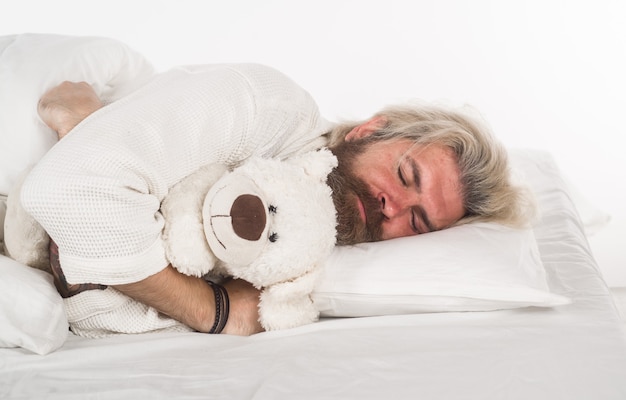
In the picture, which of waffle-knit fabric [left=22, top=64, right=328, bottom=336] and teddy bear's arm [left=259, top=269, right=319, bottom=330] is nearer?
waffle-knit fabric [left=22, top=64, right=328, bottom=336]

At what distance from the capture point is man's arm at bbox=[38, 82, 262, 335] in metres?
1.33

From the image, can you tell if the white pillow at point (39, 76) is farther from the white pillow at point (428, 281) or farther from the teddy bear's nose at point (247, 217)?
the white pillow at point (428, 281)

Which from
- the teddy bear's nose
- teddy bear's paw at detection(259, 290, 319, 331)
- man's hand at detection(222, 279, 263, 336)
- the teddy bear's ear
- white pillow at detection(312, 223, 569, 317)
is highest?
the teddy bear's ear

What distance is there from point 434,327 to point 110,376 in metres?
0.60

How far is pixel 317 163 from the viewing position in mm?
1438

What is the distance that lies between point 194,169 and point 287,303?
318mm

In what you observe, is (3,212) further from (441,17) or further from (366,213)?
(441,17)

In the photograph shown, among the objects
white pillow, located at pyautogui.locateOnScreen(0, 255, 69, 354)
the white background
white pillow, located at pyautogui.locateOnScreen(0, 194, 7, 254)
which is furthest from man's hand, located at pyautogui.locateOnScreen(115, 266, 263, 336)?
the white background

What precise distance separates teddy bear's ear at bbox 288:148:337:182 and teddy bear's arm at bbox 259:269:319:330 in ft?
0.64

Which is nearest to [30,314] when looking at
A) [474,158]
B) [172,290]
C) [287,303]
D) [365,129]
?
[172,290]

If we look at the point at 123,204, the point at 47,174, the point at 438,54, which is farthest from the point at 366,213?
the point at 438,54

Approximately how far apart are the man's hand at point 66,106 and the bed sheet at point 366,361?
453mm

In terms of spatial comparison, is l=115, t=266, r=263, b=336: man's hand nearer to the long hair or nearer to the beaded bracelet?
the beaded bracelet

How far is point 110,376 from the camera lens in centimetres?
117
